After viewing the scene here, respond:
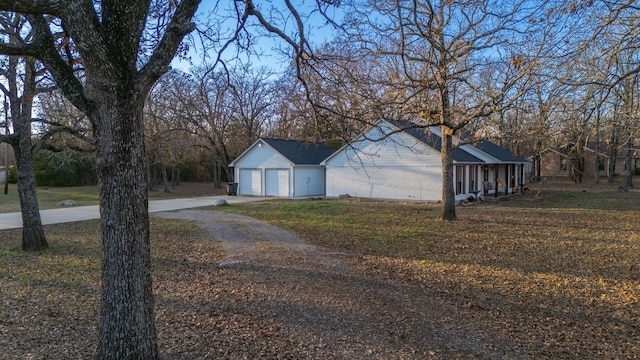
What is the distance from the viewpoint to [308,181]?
26.1 m

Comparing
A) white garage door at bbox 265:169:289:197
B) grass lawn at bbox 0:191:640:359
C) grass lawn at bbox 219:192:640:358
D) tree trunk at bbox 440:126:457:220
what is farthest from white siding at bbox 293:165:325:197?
tree trunk at bbox 440:126:457:220

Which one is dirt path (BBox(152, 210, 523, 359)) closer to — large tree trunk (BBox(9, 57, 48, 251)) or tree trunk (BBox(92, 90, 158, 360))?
tree trunk (BBox(92, 90, 158, 360))

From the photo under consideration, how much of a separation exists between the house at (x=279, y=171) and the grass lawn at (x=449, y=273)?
11.5m

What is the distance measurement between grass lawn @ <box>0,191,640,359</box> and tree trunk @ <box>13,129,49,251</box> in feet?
1.32

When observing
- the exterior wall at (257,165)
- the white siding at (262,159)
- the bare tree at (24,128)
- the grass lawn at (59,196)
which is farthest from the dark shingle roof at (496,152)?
the bare tree at (24,128)

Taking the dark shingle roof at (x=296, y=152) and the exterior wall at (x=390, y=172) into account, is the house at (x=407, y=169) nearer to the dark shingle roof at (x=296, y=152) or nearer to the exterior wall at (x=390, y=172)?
the exterior wall at (x=390, y=172)

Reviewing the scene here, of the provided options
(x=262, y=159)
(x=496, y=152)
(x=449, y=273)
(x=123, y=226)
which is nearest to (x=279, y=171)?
(x=262, y=159)

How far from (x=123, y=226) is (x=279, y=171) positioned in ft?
74.0

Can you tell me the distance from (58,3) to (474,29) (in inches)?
402

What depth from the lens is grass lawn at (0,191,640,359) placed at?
4.24 meters

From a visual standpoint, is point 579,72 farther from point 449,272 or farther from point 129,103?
point 129,103

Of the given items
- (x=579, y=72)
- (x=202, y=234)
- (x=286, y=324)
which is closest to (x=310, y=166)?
(x=202, y=234)

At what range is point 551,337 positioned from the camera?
4.21 meters

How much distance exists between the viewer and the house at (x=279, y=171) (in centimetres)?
2519
